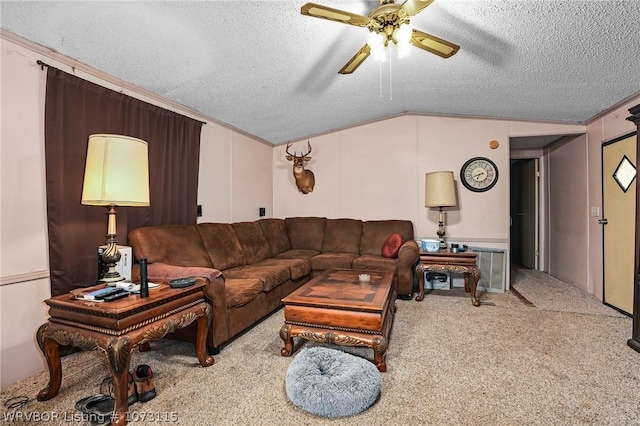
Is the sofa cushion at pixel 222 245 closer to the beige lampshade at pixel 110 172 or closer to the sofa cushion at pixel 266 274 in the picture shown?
the sofa cushion at pixel 266 274

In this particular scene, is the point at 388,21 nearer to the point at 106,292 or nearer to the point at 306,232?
the point at 106,292

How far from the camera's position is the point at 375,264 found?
3631 millimetres

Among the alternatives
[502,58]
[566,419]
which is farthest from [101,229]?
[502,58]

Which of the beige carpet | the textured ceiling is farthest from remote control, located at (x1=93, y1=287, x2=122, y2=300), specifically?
the beige carpet

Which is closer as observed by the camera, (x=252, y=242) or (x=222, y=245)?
(x=222, y=245)

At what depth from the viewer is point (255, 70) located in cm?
266

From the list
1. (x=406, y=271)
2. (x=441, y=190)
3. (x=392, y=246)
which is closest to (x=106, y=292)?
(x=406, y=271)

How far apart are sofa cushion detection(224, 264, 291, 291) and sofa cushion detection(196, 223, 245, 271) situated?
0.11m

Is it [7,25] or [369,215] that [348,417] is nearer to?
[7,25]

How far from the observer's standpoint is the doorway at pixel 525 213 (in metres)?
5.32

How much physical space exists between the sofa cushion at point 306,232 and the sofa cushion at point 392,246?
3.15ft

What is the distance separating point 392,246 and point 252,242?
1738 millimetres

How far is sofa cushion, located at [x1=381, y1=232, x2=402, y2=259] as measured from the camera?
3.87 m

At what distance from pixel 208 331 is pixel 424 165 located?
3.51 meters
